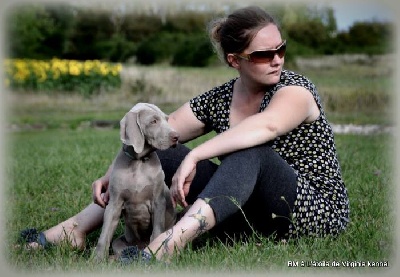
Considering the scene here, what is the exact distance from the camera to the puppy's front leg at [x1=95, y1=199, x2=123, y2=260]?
406cm

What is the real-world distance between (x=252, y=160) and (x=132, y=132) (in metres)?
0.85

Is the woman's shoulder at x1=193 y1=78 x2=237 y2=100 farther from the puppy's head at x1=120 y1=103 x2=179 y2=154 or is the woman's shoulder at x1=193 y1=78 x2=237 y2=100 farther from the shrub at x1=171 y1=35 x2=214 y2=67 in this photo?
the shrub at x1=171 y1=35 x2=214 y2=67

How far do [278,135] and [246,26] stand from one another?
86 centimetres

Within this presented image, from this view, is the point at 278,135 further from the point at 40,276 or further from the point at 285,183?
the point at 40,276

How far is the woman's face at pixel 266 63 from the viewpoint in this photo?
4.33 meters

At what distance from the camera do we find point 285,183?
3.97 metres

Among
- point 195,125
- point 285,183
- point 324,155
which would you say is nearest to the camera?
point 285,183

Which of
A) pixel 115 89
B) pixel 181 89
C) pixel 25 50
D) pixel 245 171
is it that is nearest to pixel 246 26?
pixel 245 171

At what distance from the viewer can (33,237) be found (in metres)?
4.41

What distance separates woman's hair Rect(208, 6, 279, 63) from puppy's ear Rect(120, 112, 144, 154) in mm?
956

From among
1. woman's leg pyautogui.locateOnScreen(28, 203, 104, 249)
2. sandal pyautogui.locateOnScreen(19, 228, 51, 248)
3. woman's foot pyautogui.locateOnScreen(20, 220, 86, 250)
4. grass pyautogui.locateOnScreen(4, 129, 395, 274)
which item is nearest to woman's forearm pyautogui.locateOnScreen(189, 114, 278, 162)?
grass pyautogui.locateOnScreen(4, 129, 395, 274)

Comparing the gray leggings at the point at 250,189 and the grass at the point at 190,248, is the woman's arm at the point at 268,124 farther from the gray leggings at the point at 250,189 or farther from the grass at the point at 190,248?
the grass at the point at 190,248

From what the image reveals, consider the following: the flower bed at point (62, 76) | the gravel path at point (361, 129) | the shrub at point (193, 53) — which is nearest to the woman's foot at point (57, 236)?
the gravel path at point (361, 129)

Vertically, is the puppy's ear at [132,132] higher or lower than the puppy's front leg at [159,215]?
higher
